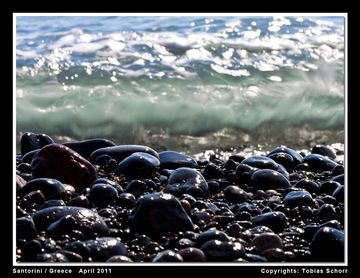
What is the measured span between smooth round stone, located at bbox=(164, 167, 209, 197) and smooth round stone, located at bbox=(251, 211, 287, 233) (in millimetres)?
642

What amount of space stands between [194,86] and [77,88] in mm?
1713

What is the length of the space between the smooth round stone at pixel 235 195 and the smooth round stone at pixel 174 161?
840mm

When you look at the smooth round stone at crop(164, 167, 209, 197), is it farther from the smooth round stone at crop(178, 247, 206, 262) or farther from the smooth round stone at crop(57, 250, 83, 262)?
the smooth round stone at crop(57, 250, 83, 262)

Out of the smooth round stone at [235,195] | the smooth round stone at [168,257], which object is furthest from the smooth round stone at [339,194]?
the smooth round stone at [168,257]

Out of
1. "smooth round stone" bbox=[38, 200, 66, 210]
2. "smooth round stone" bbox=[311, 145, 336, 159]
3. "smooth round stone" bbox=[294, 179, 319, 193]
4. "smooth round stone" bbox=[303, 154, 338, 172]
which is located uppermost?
"smooth round stone" bbox=[38, 200, 66, 210]

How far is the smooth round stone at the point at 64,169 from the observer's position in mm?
4047

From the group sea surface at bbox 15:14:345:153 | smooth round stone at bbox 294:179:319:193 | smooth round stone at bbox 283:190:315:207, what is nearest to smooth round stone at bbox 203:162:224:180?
smooth round stone at bbox 294:179:319:193

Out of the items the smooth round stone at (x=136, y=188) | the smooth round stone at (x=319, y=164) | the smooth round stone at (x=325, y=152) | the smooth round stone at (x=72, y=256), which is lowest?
the smooth round stone at (x=325, y=152)

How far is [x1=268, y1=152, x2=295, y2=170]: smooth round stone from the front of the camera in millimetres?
5129

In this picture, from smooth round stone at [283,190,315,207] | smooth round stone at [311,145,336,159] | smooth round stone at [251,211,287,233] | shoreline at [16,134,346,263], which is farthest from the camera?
smooth round stone at [311,145,336,159]

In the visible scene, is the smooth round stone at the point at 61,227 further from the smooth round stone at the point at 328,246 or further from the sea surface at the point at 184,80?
the sea surface at the point at 184,80

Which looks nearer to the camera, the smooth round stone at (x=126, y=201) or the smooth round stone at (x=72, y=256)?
the smooth round stone at (x=72, y=256)

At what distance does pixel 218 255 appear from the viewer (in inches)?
113
